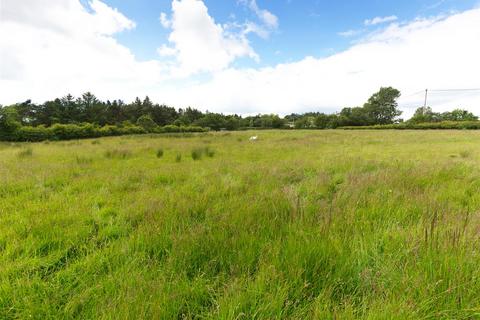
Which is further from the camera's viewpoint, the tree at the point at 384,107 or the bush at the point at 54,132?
the tree at the point at 384,107

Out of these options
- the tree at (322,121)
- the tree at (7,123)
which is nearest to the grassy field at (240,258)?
the tree at (7,123)

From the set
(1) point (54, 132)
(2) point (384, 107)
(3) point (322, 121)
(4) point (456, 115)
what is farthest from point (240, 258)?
(4) point (456, 115)

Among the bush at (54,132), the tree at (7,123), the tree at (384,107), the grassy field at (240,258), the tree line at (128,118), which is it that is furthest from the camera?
the tree at (384,107)

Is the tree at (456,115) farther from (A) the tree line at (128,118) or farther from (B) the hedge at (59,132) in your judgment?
(B) the hedge at (59,132)

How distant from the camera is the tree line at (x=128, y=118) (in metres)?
33.4

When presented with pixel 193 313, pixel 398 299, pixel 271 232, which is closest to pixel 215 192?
pixel 271 232

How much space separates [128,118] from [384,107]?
301ft

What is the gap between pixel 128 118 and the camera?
6875 centimetres

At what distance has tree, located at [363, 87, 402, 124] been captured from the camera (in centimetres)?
7994

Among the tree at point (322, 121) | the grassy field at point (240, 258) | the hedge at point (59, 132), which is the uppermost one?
the tree at point (322, 121)

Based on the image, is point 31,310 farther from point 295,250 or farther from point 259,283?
point 295,250

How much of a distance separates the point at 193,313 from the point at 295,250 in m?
1.07

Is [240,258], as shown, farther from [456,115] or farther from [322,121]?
[456,115]

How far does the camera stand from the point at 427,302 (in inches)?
60.4
